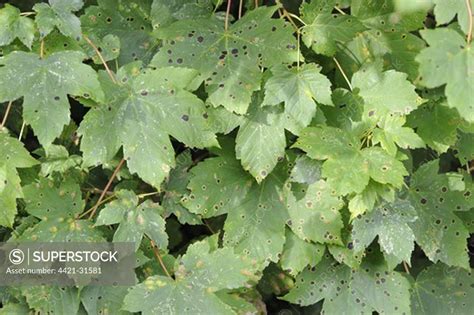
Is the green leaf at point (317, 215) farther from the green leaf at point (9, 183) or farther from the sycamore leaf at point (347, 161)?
the green leaf at point (9, 183)

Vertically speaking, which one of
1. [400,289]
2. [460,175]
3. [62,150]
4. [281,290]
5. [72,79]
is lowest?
[281,290]

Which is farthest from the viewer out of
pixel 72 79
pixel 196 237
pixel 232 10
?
pixel 196 237

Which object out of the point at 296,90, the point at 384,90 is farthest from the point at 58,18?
the point at 384,90

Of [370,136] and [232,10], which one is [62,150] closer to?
[232,10]

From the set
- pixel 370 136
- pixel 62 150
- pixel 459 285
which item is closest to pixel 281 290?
pixel 459 285

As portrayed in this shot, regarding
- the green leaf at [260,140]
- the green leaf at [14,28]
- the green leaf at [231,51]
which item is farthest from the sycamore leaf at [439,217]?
the green leaf at [14,28]
